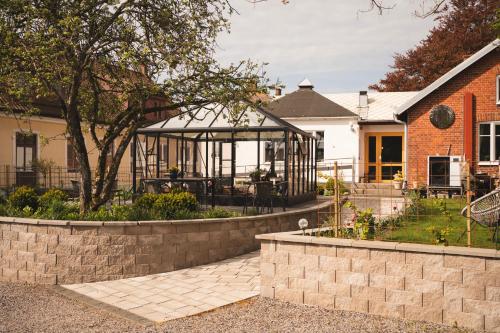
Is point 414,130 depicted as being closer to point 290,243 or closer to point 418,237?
point 418,237

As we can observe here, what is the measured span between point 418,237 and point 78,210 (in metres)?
6.59

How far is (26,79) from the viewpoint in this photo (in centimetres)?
937

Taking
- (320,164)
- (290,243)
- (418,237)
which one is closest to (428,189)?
(320,164)

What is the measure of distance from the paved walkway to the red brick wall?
10.1m

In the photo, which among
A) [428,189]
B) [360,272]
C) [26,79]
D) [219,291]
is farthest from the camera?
[428,189]

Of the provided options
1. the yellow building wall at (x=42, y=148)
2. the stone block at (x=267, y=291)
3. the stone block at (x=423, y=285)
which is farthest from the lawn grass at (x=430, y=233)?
the yellow building wall at (x=42, y=148)

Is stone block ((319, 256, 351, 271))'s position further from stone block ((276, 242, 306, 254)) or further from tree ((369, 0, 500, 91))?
tree ((369, 0, 500, 91))

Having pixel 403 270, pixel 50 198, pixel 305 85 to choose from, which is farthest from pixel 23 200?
pixel 305 85

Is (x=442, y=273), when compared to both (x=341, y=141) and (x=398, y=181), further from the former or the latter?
(x=341, y=141)

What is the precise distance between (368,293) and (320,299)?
658mm

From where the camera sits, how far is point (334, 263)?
636 cm

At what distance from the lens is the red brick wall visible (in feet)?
54.1

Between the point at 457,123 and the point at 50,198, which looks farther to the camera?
the point at 457,123

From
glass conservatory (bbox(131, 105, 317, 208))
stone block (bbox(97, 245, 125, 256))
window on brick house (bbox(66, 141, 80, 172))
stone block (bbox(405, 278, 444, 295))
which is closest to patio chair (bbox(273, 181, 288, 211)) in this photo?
glass conservatory (bbox(131, 105, 317, 208))
